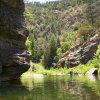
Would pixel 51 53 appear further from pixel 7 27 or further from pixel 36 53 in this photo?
pixel 7 27

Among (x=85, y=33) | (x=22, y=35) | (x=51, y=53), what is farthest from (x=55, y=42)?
(x=22, y=35)

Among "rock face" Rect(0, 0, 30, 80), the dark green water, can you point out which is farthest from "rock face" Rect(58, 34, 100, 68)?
the dark green water

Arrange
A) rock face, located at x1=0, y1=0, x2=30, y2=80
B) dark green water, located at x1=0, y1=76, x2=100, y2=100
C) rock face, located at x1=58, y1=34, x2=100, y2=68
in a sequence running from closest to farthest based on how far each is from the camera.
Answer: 1. dark green water, located at x1=0, y1=76, x2=100, y2=100
2. rock face, located at x1=0, y1=0, x2=30, y2=80
3. rock face, located at x1=58, y1=34, x2=100, y2=68

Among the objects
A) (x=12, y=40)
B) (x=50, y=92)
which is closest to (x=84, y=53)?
(x=12, y=40)

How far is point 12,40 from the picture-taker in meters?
47.3

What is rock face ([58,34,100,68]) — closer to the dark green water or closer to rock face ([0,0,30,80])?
rock face ([0,0,30,80])

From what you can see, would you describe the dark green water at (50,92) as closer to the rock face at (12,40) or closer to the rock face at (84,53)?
the rock face at (12,40)

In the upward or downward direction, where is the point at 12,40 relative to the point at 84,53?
downward

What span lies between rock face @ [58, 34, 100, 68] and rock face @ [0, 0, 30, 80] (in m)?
56.0

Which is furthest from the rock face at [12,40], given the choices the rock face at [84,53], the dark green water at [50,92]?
the rock face at [84,53]

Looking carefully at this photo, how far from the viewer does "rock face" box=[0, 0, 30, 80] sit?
44312 mm

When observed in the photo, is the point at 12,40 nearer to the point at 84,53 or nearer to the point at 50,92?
the point at 50,92

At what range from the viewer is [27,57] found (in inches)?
1908

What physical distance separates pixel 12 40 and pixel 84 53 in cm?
6033
